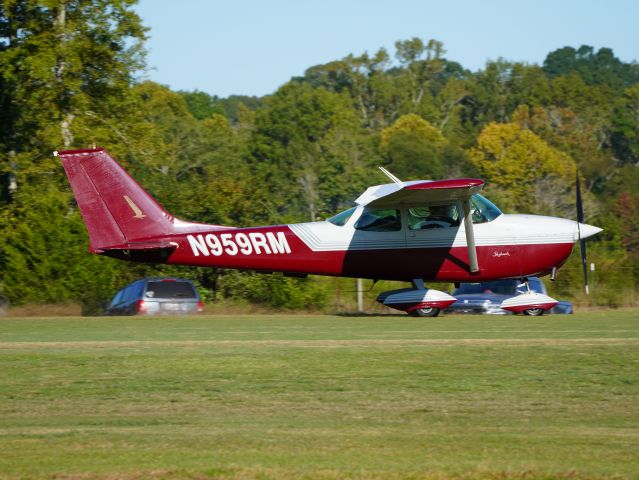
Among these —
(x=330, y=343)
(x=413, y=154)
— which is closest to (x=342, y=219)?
(x=330, y=343)

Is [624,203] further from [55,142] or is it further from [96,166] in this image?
[96,166]

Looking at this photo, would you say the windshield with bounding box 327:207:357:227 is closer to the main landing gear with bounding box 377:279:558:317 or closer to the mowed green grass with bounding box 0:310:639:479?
the main landing gear with bounding box 377:279:558:317

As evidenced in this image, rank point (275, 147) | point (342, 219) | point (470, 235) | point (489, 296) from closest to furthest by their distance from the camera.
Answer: point (470, 235)
point (342, 219)
point (489, 296)
point (275, 147)

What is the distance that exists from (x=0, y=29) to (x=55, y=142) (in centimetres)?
568

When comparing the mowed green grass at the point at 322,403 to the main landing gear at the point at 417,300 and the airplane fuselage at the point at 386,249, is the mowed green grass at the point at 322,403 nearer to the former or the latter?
the main landing gear at the point at 417,300

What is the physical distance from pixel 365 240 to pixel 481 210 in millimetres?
2269

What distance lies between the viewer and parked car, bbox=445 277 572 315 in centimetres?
2164

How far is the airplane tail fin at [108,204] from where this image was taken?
59.7 ft

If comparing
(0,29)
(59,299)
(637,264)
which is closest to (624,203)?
(637,264)

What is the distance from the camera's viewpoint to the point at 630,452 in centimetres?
827

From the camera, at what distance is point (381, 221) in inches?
731

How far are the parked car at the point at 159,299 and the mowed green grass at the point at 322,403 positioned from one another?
Answer: 15.2ft

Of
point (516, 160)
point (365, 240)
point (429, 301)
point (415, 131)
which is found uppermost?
point (415, 131)

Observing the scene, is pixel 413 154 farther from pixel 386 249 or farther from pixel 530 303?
pixel 386 249
